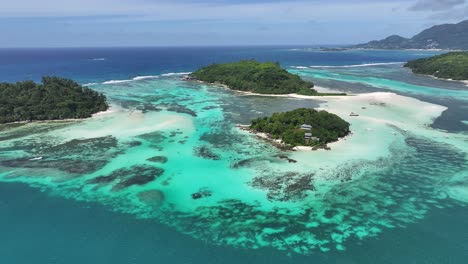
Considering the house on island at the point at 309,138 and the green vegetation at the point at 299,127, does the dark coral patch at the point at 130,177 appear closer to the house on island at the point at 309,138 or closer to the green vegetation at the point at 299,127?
the green vegetation at the point at 299,127

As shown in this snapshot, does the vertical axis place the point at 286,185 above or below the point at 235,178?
above

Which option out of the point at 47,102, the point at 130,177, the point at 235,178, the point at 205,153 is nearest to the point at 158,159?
the point at 205,153

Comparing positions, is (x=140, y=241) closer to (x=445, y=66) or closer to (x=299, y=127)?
(x=299, y=127)

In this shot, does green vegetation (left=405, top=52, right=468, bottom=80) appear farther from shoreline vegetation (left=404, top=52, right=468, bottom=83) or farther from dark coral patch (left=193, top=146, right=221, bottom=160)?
dark coral patch (left=193, top=146, right=221, bottom=160)

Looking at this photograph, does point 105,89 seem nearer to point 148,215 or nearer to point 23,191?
point 23,191

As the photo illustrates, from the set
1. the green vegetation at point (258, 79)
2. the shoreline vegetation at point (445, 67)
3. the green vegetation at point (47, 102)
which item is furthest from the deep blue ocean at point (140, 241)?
the shoreline vegetation at point (445, 67)
